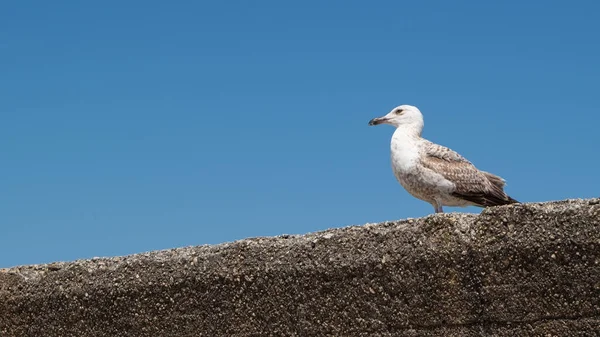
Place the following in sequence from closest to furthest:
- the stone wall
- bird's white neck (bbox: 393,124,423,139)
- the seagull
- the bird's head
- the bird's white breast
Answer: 1. the stone wall
2. the seagull
3. the bird's white breast
4. bird's white neck (bbox: 393,124,423,139)
5. the bird's head

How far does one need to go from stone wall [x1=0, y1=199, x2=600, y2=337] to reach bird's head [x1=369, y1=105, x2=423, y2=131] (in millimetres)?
6129

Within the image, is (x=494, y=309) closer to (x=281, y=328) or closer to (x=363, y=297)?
(x=363, y=297)

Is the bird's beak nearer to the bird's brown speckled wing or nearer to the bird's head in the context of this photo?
the bird's head

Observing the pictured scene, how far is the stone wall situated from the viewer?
3355 millimetres

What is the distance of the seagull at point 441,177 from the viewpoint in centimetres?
852

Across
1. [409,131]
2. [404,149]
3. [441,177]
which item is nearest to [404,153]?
[404,149]

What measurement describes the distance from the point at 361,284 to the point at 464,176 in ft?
17.2

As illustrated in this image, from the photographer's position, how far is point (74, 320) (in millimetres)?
4273

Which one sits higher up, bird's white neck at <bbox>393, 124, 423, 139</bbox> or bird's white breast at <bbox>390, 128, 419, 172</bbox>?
bird's white neck at <bbox>393, 124, 423, 139</bbox>

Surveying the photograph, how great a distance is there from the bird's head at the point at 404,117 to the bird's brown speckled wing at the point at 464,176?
0.89m

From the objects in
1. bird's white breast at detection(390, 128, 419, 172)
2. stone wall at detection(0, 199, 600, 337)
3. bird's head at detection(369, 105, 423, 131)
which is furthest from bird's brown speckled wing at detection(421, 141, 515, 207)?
stone wall at detection(0, 199, 600, 337)

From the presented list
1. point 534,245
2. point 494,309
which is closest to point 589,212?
point 534,245

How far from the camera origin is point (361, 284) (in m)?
3.66

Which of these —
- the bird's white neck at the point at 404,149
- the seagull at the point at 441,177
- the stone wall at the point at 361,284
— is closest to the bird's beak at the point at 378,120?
the bird's white neck at the point at 404,149
